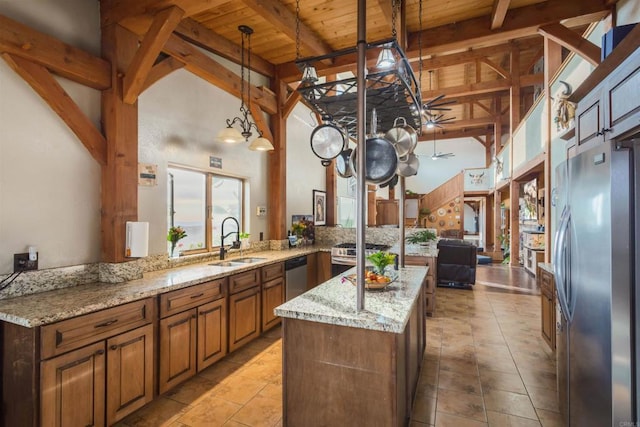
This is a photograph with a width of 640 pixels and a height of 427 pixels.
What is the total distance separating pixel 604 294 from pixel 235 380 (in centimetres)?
256

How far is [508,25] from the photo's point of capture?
3596 millimetres

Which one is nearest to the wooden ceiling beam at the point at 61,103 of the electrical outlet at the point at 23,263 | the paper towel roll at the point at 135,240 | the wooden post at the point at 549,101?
the paper towel roll at the point at 135,240

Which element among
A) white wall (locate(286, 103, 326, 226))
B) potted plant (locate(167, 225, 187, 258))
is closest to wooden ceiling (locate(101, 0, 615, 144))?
white wall (locate(286, 103, 326, 226))

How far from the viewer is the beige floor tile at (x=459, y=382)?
8.20 feet

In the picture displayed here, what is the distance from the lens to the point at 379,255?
2.26 m

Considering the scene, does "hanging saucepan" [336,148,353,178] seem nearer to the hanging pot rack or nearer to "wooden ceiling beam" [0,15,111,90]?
the hanging pot rack

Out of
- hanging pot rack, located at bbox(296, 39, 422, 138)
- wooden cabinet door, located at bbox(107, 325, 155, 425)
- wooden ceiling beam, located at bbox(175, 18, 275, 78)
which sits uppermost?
wooden ceiling beam, located at bbox(175, 18, 275, 78)

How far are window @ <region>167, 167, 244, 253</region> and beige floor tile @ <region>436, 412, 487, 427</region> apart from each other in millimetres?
2778

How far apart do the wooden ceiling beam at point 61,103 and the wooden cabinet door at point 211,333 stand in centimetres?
149

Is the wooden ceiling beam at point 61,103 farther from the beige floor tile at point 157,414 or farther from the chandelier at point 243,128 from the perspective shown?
the beige floor tile at point 157,414

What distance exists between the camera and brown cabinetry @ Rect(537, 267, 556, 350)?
9.14 ft

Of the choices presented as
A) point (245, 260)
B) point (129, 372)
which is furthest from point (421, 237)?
point (129, 372)

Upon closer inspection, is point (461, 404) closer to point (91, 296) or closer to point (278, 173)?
point (91, 296)

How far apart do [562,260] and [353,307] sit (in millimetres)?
1264
